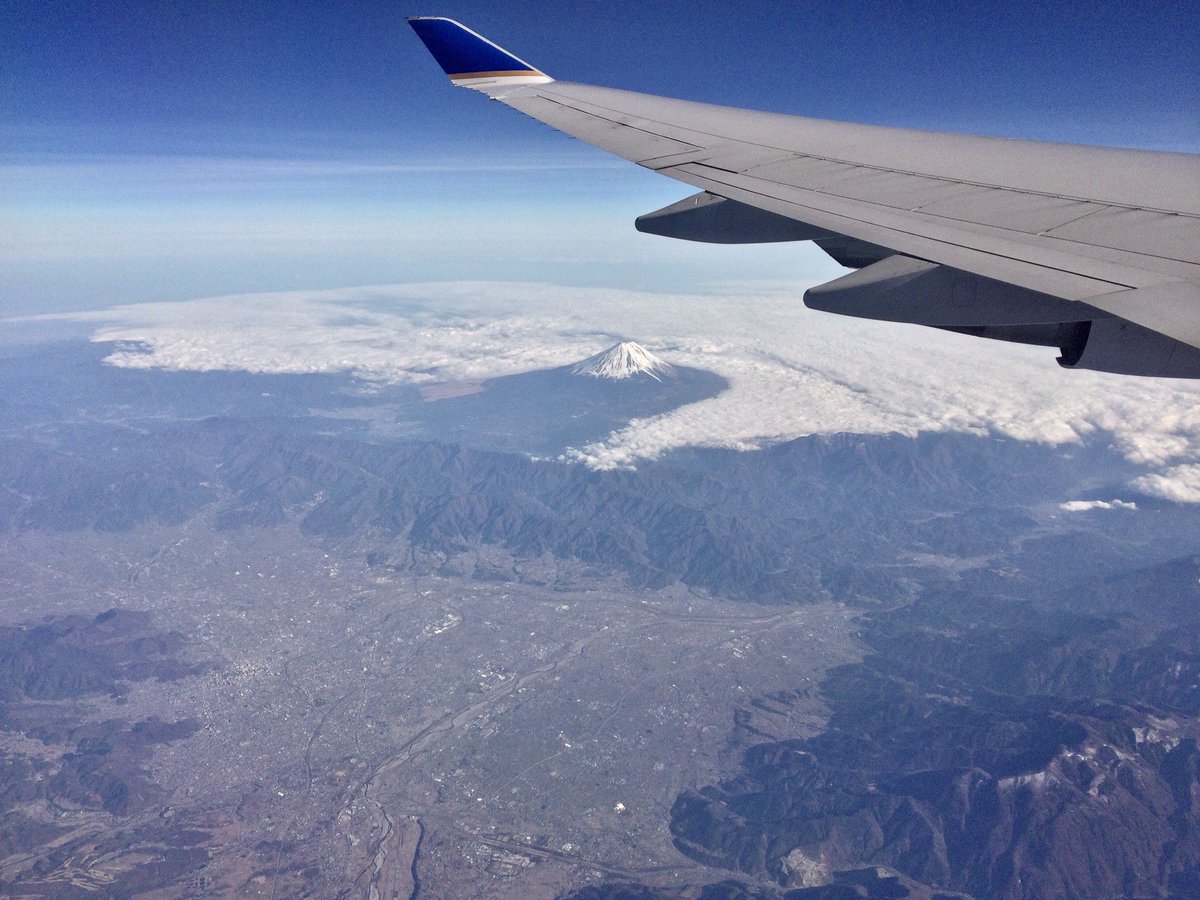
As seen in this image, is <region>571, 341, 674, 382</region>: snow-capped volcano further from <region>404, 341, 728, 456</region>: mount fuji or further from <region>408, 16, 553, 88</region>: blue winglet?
<region>408, 16, 553, 88</region>: blue winglet

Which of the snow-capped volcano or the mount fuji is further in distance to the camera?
the snow-capped volcano

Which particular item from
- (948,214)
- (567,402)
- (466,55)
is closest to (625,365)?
(567,402)

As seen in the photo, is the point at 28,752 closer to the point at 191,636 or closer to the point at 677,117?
the point at 191,636

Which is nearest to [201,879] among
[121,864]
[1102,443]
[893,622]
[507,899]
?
[121,864]

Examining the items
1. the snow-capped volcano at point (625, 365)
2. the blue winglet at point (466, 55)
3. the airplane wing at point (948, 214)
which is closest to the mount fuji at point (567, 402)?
the snow-capped volcano at point (625, 365)

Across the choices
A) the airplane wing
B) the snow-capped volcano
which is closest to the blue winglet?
the airplane wing

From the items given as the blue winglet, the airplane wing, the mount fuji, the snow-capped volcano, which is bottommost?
the mount fuji
